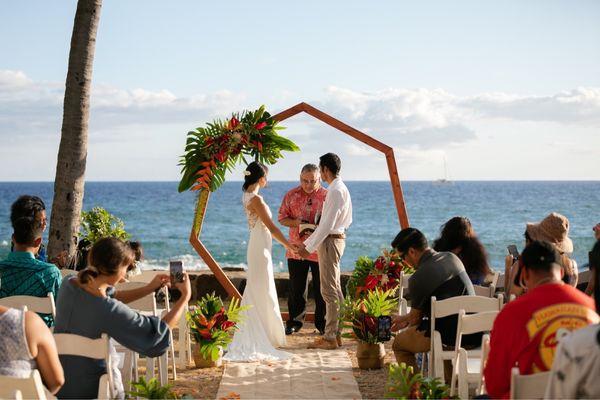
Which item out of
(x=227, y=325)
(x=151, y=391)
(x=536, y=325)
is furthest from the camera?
(x=227, y=325)

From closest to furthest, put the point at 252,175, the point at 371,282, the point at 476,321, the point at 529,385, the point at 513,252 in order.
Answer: the point at 529,385, the point at 476,321, the point at 513,252, the point at 252,175, the point at 371,282

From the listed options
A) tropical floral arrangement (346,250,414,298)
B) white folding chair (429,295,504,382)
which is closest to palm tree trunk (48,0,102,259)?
tropical floral arrangement (346,250,414,298)

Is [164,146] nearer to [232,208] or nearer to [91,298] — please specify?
[232,208]

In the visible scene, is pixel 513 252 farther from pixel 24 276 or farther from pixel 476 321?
pixel 24 276

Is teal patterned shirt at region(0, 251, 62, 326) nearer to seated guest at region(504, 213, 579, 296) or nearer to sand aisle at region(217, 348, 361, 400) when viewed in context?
sand aisle at region(217, 348, 361, 400)

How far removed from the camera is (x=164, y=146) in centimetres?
5541

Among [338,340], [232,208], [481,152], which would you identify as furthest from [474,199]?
[338,340]

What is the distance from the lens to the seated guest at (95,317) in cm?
459

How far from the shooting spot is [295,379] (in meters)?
7.22

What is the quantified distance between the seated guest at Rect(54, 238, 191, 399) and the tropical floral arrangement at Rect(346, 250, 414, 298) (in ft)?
16.2

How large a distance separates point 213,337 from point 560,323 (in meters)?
4.10

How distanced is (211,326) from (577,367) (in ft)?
14.6

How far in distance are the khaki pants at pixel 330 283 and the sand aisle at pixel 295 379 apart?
1.12ft

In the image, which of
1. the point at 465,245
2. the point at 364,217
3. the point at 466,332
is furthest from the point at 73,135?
the point at 364,217
